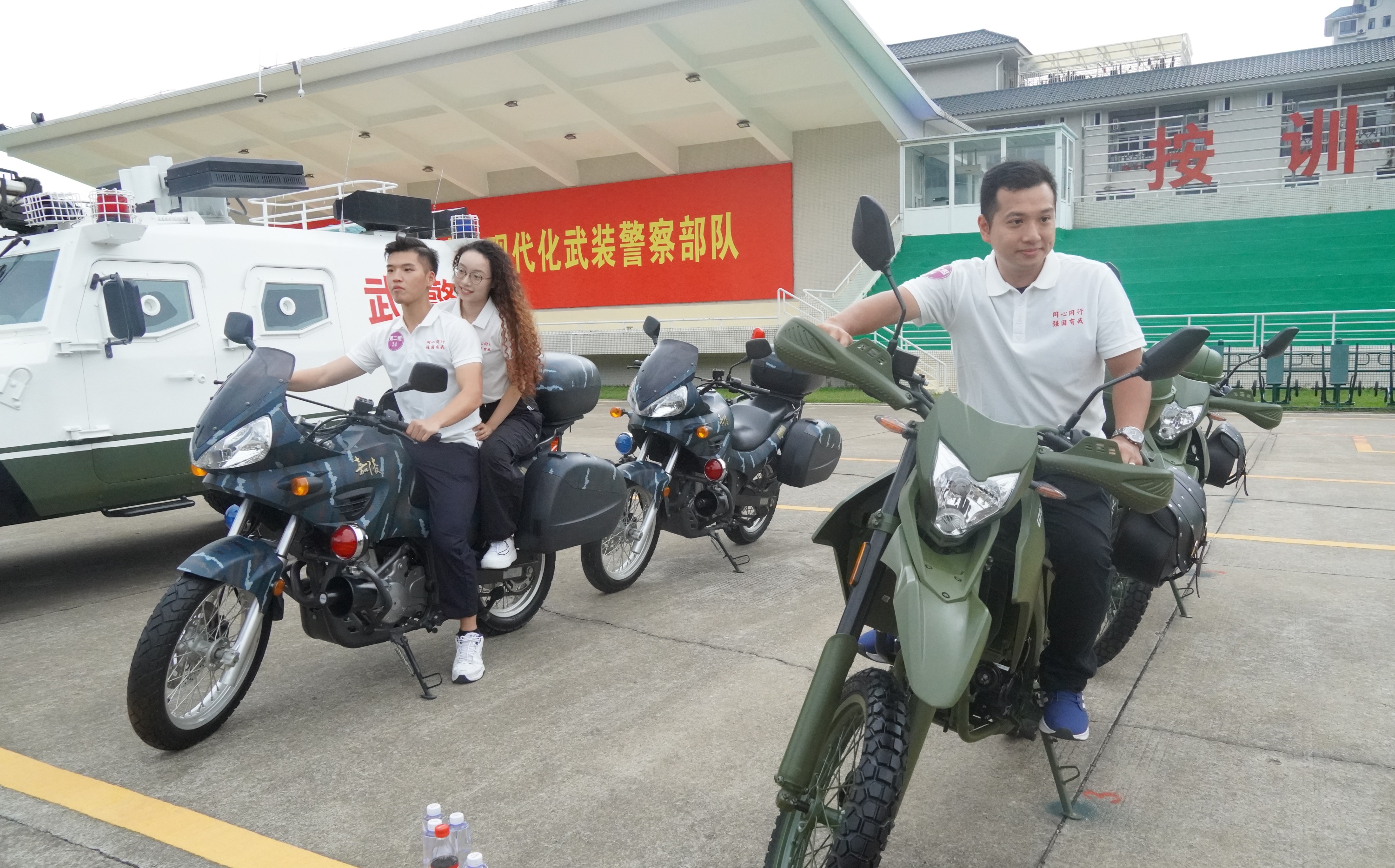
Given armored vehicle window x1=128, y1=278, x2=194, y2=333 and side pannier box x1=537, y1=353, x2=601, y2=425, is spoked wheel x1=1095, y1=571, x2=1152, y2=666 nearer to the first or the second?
side pannier box x1=537, y1=353, x2=601, y2=425

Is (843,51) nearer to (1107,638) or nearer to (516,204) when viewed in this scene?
(516,204)

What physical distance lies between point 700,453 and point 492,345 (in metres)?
1.59

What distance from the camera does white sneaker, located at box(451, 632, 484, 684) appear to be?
168 inches

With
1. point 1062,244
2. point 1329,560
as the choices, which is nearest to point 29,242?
point 1329,560

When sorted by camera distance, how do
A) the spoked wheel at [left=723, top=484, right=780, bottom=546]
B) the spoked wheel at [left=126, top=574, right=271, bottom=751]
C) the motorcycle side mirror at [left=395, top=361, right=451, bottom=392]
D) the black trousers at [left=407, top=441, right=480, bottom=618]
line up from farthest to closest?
1. the spoked wheel at [left=723, top=484, right=780, bottom=546]
2. the black trousers at [left=407, top=441, right=480, bottom=618]
3. the motorcycle side mirror at [left=395, top=361, right=451, bottom=392]
4. the spoked wheel at [left=126, top=574, right=271, bottom=751]

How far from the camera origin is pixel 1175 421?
505cm

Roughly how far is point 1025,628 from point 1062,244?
22.6 meters

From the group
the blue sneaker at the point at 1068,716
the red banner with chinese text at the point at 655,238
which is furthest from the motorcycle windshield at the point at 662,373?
the red banner with chinese text at the point at 655,238

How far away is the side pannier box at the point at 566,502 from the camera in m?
4.64

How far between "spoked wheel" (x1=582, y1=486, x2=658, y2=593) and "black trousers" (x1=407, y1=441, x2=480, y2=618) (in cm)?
121

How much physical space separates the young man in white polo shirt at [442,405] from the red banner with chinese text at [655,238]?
20.4 m

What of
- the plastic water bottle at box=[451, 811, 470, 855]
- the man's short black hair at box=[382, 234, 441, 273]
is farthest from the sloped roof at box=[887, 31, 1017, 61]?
the plastic water bottle at box=[451, 811, 470, 855]

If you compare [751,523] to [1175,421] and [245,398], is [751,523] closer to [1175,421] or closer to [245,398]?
[1175,421]

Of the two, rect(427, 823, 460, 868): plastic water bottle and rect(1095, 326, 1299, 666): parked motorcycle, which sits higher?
rect(1095, 326, 1299, 666): parked motorcycle
